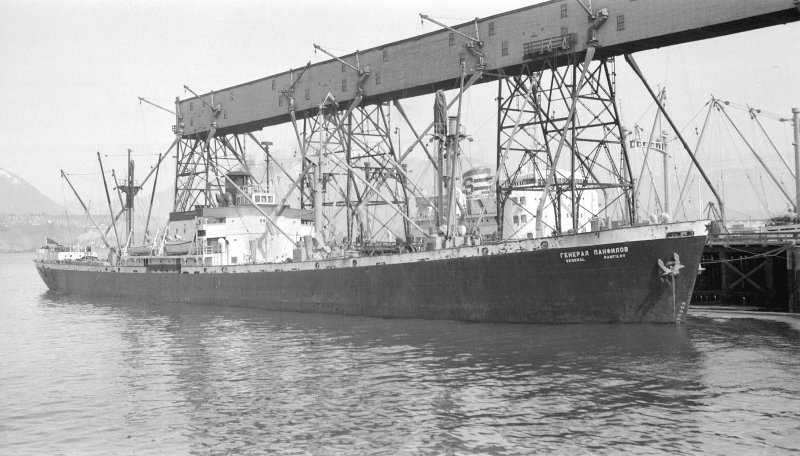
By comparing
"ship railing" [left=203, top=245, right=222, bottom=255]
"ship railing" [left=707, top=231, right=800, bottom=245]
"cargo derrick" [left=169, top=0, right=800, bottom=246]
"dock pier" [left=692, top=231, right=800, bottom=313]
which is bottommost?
"dock pier" [left=692, top=231, right=800, bottom=313]

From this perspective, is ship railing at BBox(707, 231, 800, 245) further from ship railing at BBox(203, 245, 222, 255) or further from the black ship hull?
ship railing at BBox(203, 245, 222, 255)

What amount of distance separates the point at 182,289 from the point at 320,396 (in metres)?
36.6

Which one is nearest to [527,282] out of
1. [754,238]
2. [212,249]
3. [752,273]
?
[752,273]

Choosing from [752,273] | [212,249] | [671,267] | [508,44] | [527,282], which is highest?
[508,44]

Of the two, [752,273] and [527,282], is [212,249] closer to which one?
[527,282]

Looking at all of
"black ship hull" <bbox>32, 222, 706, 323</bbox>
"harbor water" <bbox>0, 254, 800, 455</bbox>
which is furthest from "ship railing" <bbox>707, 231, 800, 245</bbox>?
"black ship hull" <bbox>32, 222, 706, 323</bbox>

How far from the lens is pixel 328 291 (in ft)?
132

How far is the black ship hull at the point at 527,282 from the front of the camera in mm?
28766

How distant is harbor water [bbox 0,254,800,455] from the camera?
1514 centimetres

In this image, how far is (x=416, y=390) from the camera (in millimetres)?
19672

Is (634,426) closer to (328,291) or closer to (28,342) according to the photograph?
(328,291)

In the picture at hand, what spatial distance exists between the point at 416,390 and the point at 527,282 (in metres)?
13.1

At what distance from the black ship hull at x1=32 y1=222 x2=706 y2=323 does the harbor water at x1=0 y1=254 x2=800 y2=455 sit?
3.53ft

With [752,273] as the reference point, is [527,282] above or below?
above
